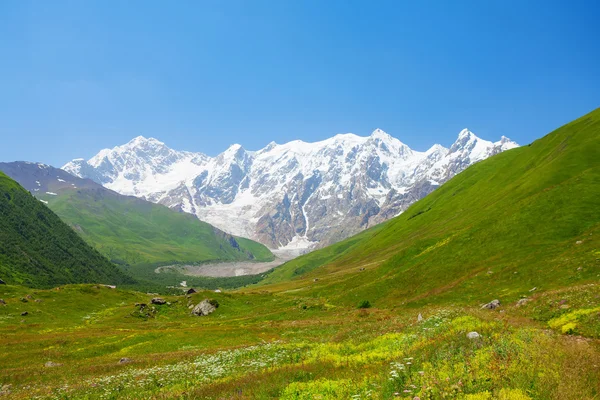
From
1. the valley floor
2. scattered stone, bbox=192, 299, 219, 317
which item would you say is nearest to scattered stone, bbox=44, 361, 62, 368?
the valley floor

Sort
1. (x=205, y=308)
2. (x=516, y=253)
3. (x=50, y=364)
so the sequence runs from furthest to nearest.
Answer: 1. (x=205, y=308)
2. (x=516, y=253)
3. (x=50, y=364)

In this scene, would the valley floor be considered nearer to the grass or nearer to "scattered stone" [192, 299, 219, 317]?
the grass

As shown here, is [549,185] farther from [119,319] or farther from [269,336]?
[119,319]

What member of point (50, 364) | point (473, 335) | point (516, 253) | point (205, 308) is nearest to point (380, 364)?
point (473, 335)

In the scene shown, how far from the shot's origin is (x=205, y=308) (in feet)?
321

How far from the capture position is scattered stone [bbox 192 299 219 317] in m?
96.9

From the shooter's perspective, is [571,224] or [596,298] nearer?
[596,298]

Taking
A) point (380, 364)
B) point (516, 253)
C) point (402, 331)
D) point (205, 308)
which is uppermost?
point (380, 364)

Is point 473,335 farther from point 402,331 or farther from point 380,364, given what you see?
point 402,331

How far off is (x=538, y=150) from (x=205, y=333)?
155389 mm

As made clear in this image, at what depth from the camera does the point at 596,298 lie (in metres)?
28.1

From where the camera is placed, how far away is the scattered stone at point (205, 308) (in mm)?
96875

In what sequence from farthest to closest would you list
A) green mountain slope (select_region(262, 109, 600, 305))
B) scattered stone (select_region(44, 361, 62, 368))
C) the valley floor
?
green mountain slope (select_region(262, 109, 600, 305))
scattered stone (select_region(44, 361, 62, 368))
the valley floor

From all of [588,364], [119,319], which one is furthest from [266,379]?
[119,319]
